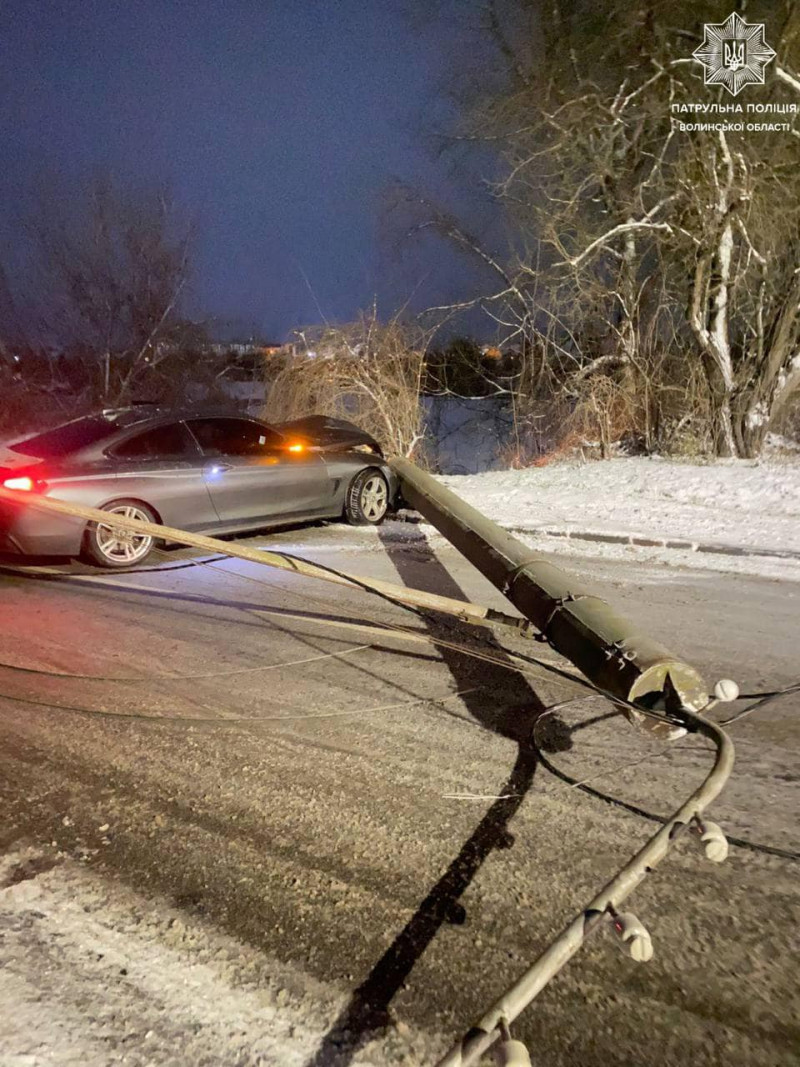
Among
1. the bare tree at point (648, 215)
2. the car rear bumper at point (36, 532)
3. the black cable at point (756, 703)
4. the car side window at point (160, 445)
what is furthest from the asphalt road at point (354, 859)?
the bare tree at point (648, 215)

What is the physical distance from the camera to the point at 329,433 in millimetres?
9602

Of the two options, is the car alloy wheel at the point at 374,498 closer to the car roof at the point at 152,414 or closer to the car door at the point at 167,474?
the car roof at the point at 152,414

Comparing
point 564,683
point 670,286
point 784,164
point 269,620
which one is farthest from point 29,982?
point 670,286

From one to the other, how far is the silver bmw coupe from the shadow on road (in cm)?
322

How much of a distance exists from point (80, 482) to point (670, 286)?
12.6 m

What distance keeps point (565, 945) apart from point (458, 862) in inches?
49.5

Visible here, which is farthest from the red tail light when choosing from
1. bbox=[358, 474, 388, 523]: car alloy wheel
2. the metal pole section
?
the metal pole section

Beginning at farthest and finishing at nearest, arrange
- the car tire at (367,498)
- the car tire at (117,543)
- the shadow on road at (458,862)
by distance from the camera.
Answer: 1. the car tire at (367,498)
2. the car tire at (117,543)
3. the shadow on road at (458,862)

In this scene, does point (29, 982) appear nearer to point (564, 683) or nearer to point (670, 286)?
point (564, 683)

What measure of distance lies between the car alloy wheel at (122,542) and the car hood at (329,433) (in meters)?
2.26

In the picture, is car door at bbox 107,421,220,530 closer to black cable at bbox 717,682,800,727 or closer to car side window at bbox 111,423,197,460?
car side window at bbox 111,423,197,460

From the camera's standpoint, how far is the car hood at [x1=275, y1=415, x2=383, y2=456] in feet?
29.2

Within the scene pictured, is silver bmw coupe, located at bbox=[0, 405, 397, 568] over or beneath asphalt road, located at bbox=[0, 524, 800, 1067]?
over

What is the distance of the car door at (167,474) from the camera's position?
6625mm
